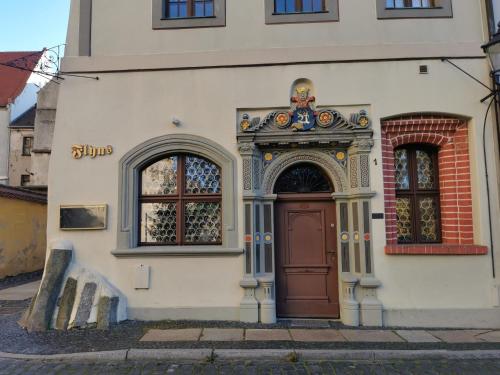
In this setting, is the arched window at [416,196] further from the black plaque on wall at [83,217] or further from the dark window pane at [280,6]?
the black plaque on wall at [83,217]

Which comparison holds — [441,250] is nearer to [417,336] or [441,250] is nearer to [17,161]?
[417,336]

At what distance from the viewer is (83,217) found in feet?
23.9

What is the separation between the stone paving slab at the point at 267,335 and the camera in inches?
238

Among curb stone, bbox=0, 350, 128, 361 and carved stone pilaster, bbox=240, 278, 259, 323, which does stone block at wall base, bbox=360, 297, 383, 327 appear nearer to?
carved stone pilaster, bbox=240, 278, 259, 323

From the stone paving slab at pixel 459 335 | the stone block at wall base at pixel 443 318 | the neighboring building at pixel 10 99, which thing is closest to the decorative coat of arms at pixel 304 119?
the stone block at wall base at pixel 443 318

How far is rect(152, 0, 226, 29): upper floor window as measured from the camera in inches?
295

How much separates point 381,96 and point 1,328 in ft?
25.2

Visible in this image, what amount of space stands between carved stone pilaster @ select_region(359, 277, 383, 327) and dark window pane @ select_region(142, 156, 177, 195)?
152 inches

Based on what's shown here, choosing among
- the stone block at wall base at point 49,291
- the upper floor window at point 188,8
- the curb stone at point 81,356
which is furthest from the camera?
the upper floor window at point 188,8

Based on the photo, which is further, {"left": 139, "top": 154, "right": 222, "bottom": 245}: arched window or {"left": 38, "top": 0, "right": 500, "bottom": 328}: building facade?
{"left": 139, "top": 154, "right": 222, "bottom": 245}: arched window

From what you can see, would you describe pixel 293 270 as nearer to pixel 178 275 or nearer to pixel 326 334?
pixel 326 334

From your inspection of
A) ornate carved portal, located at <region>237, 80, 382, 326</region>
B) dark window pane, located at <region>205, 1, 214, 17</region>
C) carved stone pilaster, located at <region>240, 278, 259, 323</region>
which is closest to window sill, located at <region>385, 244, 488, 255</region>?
ornate carved portal, located at <region>237, 80, 382, 326</region>

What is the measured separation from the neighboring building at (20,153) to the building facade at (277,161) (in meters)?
19.8

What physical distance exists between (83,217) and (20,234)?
7.73 m
